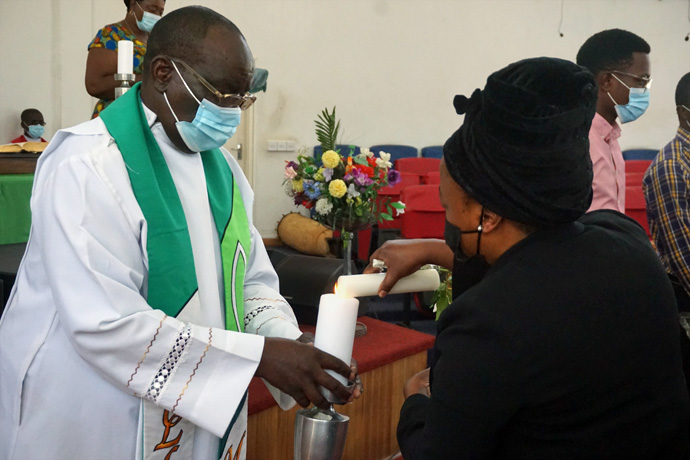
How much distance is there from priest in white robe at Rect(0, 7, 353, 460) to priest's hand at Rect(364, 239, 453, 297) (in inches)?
10.6

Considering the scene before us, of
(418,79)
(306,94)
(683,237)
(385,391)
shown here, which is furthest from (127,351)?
(418,79)

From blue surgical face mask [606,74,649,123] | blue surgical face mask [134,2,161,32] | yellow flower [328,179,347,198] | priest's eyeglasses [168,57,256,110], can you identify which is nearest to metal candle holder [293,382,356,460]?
priest's eyeglasses [168,57,256,110]

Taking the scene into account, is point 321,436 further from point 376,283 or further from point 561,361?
point 561,361

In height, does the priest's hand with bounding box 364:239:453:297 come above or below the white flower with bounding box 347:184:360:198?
above

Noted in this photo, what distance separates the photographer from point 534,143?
1.07 m

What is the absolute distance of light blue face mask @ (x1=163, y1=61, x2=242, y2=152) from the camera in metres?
1.47

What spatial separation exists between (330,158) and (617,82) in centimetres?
131

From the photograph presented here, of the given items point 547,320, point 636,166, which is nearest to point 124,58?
point 547,320

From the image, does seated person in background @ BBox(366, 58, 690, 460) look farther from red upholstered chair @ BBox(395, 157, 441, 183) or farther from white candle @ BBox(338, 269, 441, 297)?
red upholstered chair @ BBox(395, 157, 441, 183)

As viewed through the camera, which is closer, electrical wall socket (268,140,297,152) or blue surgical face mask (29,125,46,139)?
blue surgical face mask (29,125,46,139)

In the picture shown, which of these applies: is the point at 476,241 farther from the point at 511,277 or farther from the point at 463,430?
the point at 463,430

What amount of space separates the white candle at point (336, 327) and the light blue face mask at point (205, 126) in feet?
1.45

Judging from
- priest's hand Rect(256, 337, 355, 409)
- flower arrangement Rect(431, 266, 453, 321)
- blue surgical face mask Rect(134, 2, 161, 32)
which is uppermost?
blue surgical face mask Rect(134, 2, 161, 32)

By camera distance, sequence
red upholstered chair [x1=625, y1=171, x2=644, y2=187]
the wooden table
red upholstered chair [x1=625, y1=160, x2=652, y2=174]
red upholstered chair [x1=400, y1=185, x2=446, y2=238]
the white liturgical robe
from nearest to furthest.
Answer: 1. the white liturgical robe
2. the wooden table
3. red upholstered chair [x1=400, y1=185, x2=446, y2=238]
4. red upholstered chair [x1=625, y1=171, x2=644, y2=187]
5. red upholstered chair [x1=625, y1=160, x2=652, y2=174]
